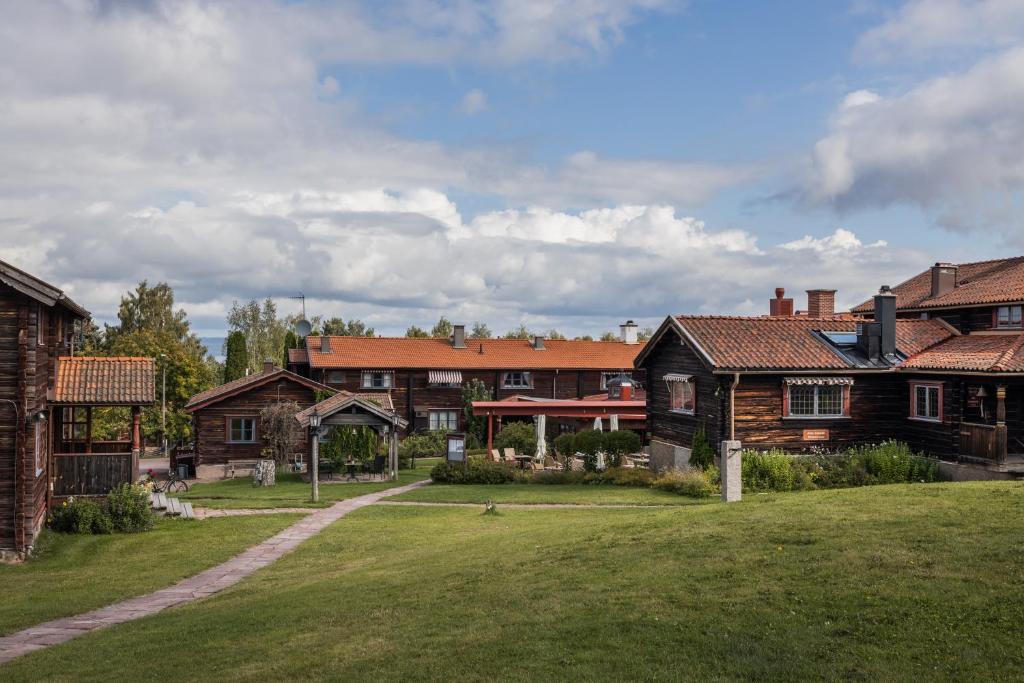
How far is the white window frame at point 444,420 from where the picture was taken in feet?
179

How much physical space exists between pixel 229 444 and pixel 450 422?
1488 centimetres

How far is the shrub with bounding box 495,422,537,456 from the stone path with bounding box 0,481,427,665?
17.5 metres

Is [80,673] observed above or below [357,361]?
below

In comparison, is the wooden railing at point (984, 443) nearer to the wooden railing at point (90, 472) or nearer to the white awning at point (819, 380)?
the white awning at point (819, 380)

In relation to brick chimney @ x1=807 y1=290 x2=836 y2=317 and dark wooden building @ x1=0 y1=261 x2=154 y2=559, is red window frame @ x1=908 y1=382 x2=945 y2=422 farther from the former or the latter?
dark wooden building @ x1=0 y1=261 x2=154 y2=559

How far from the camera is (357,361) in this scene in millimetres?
54188

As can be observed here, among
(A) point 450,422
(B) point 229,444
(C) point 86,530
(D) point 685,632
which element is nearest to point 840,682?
(D) point 685,632

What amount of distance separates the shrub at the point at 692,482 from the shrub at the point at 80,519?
674 inches

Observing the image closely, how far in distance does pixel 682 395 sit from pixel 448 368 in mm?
23472

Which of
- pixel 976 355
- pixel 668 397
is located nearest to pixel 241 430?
pixel 668 397

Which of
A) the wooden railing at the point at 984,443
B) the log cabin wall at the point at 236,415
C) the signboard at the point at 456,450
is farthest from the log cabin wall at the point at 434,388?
the wooden railing at the point at 984,443

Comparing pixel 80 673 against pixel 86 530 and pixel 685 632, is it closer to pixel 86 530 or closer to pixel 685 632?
pixel 685 632

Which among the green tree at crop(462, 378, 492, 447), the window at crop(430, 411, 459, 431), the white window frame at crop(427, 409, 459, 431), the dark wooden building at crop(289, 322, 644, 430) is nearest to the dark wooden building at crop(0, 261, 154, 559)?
the dark wooden building at crop(289, 322, 644, 430)

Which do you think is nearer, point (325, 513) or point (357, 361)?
point (325, 513)
